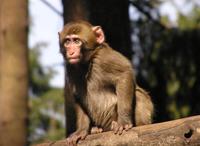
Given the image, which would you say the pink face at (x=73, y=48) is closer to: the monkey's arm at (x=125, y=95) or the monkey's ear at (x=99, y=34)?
the monkey's ear at (x=99, y=34)

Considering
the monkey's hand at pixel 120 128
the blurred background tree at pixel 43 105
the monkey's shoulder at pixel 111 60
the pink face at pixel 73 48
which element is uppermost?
the pink face at pixel 73 48

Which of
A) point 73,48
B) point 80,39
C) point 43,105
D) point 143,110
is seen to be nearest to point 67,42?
point 73,48

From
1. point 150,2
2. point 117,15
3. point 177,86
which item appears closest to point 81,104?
point 117,15

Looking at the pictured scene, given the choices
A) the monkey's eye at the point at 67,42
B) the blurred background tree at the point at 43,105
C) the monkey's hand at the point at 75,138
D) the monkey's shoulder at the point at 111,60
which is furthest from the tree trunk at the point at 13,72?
the blurred background tree at the point at 43,105

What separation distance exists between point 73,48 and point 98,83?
1.87ft

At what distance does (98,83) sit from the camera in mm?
8766

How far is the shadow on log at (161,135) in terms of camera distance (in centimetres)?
661

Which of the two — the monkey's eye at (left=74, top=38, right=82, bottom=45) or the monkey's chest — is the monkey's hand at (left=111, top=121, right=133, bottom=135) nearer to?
the monkey's chest

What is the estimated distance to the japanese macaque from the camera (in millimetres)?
8453

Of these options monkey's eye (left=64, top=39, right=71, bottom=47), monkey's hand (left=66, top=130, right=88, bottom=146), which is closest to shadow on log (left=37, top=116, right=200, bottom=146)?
monkey's hand (left=66, top=130, right=88, bottom=146)

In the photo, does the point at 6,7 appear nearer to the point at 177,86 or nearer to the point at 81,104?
the point at 81,104

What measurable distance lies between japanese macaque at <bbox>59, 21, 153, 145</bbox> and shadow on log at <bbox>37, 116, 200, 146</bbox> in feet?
3.46

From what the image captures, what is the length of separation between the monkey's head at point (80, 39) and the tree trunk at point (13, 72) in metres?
2.14

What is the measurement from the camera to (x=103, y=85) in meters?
8.79
